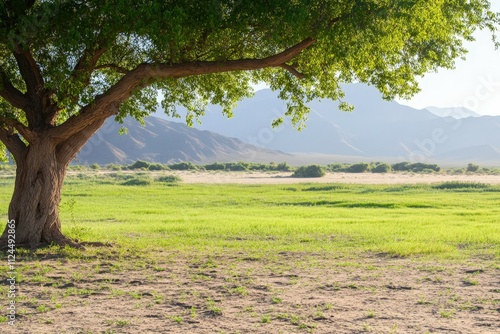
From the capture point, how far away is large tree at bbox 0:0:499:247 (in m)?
14.4

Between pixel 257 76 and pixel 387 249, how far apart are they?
6.87 meters

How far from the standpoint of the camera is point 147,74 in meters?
16.1

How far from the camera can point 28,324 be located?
9.38m

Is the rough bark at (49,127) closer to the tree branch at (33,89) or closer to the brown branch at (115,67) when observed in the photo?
the tree branch at (33,89)

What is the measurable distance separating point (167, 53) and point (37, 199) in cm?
506

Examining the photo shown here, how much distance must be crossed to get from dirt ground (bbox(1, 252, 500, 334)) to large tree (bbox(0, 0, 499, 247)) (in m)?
3.50

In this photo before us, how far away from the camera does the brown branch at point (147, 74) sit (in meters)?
16.1

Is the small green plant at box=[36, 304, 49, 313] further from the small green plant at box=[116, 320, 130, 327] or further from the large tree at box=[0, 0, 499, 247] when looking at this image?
the large tree at box=[0, 0, 499, 247]

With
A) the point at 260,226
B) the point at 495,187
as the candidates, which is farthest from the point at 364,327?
the point at 495,187

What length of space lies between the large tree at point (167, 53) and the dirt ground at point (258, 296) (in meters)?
3.50

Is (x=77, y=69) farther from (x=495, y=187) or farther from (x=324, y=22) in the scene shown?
(x=495, y=187)

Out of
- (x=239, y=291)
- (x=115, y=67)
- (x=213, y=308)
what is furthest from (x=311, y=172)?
(x=213, y=308)

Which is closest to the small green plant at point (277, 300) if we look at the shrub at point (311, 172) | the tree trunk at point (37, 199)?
the tree trunk at point (37, 199)

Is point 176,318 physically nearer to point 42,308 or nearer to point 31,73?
point 42,308
